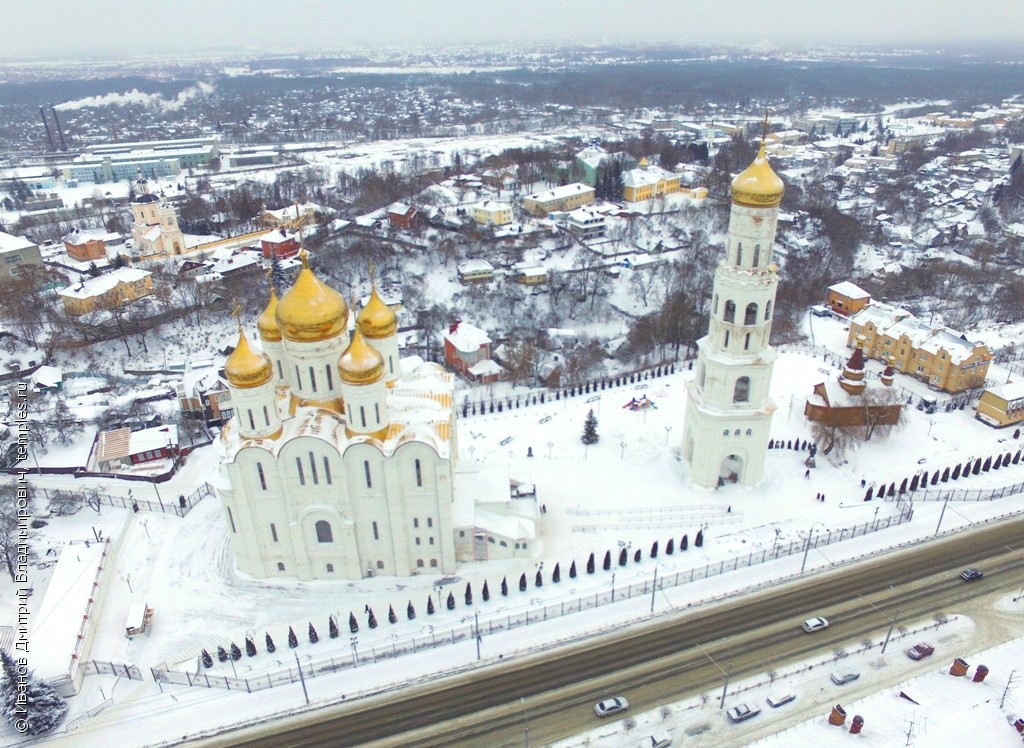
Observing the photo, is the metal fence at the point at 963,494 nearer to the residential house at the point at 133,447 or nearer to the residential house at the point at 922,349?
the residential house at the point at 922,349

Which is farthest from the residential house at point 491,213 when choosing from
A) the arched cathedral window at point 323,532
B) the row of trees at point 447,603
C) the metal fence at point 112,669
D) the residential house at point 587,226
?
the metal fence at point 112,669

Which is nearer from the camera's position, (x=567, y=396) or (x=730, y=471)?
(x=730, y=471)

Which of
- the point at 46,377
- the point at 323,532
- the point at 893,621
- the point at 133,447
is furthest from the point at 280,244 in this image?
the point at 893,621

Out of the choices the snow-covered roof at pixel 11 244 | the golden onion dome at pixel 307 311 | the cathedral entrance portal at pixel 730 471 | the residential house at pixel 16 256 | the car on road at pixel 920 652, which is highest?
the golden onion dome at pixel 307 311

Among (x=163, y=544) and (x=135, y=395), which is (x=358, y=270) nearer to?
(x=135, y=395)

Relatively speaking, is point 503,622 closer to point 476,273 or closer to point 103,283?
point 476,273

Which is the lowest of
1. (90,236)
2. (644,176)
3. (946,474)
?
(946,474)

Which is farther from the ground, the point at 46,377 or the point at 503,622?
the point at 46,377
